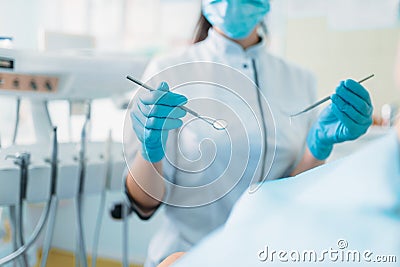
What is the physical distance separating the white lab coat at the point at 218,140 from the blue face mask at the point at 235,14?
4 cm

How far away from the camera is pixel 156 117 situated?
0.69 meters

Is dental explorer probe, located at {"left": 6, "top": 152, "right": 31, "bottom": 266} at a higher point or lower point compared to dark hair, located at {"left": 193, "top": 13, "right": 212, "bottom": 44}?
lower

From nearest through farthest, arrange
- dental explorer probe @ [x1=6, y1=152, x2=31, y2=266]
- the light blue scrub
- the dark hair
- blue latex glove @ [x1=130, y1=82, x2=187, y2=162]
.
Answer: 1. the light blue scrub
2. blue latex glove @ [x1=130, y1=82, x2=187, y2=162]
3. dental explorer probe @ [x1=6, y1=152, x2=31, y2=266]
4. the dark hair

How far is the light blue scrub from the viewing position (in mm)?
423

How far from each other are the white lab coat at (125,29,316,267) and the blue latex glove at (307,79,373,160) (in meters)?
0.07

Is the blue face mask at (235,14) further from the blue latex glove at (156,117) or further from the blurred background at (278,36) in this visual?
the blurred background at (278,36)

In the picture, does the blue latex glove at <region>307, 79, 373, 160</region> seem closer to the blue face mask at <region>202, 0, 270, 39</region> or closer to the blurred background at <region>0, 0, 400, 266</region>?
the blue face mask at <region>202, 0, 270, 39</region>

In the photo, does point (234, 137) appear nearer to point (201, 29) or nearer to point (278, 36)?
point (201, 29)

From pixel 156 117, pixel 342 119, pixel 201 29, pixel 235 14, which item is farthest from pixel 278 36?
pixel 156 117

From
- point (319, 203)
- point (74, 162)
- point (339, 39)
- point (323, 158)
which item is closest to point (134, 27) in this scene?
point (339, 39)

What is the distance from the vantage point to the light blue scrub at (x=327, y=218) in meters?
0.42

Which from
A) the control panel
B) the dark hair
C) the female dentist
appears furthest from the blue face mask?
the control panel

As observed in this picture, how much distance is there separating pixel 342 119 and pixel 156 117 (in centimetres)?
32

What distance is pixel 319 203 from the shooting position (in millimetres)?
455
